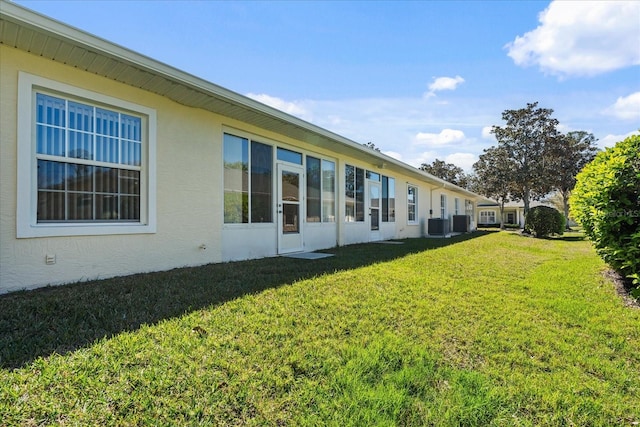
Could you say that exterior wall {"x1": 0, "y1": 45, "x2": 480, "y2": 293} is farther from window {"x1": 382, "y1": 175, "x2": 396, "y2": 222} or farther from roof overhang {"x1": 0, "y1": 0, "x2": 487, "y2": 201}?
window {"x1": 382, "y1": 175, "x2": 396, "y2": 222}

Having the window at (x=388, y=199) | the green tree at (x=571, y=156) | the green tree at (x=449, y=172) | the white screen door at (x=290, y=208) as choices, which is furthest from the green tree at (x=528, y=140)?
the green tree at (x=449, y=172)

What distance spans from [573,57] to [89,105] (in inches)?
424

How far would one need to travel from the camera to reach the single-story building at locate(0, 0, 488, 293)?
392 centimetres

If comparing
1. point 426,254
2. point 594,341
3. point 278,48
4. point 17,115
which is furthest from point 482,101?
point 17,115

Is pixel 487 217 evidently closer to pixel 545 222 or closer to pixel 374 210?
pixel 545 222

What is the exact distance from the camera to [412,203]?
1590 cm

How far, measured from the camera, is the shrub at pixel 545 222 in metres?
16.2

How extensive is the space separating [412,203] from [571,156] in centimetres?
2252

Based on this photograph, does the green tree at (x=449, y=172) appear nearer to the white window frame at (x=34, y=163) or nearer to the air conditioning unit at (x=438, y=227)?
the air conditioning unit at (x=438, y=227)

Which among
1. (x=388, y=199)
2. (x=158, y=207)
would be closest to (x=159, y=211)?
(x=158, y=207)

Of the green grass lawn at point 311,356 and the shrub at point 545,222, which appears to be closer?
the green grass lawn at point 311,356

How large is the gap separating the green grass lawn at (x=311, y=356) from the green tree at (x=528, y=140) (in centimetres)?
2209

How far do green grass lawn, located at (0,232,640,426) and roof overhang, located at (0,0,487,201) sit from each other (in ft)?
9.63

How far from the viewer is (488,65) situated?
8.73m
